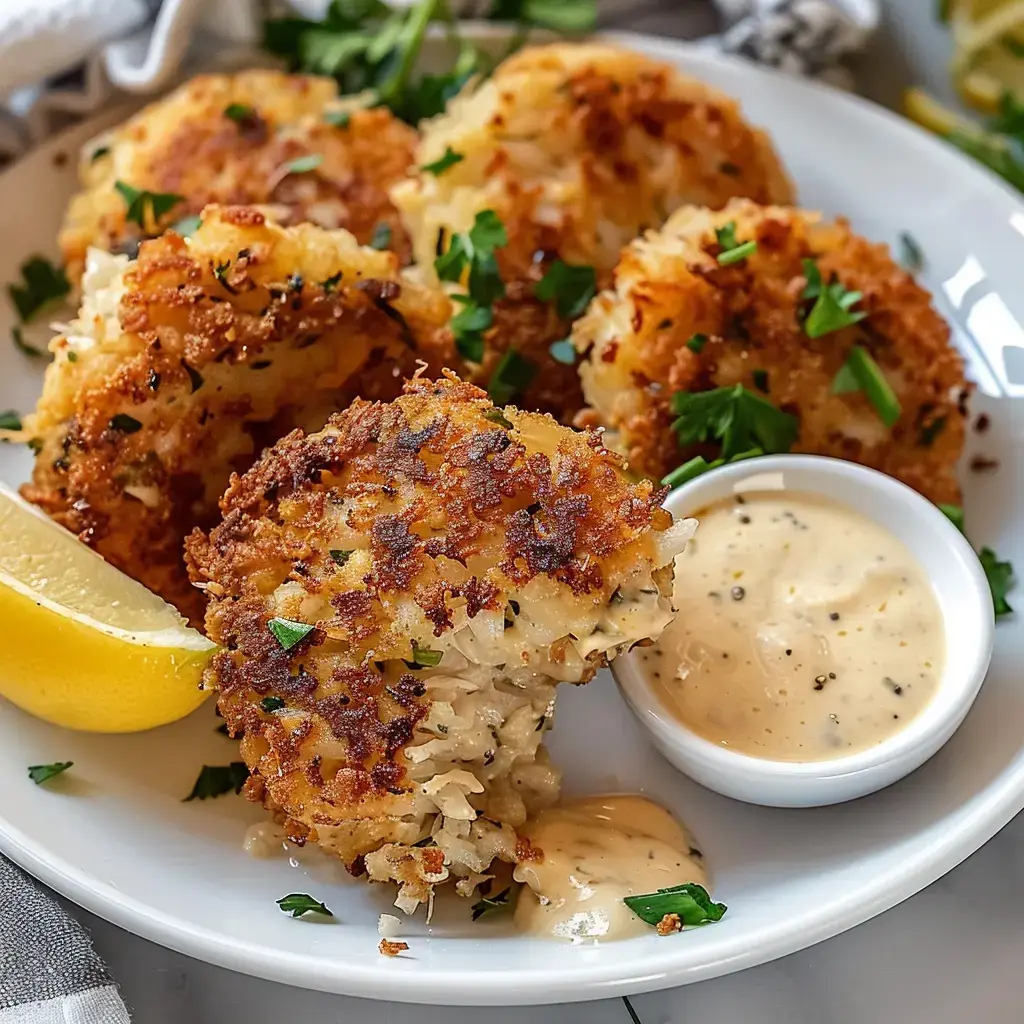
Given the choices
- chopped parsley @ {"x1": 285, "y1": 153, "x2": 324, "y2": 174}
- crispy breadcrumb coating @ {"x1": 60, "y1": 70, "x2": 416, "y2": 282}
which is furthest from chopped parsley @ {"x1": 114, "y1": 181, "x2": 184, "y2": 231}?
chopped parsley @ {"x1": 285, "y1": 153, "x2": 324, "y2": 174}

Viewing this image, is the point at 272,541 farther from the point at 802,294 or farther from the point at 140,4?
the point at 140,4

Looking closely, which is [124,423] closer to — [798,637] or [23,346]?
[23,346]

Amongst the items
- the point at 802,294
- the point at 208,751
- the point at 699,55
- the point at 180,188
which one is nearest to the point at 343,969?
the point at 208,751

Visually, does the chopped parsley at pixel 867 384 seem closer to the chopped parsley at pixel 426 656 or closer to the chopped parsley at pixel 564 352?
the chopped parsley at pixel 564 352

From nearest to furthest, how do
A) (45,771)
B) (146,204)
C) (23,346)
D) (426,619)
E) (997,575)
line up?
1. (426,619)
2. (45,771)
3. (997,575)
4. (146,204)
5. (23,346)

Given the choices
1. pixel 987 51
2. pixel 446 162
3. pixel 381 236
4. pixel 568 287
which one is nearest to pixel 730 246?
pixel 568 287
